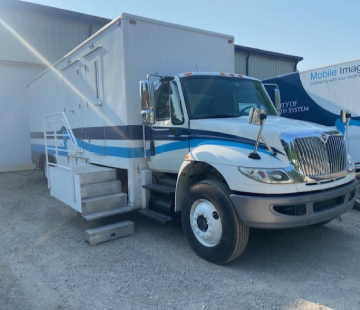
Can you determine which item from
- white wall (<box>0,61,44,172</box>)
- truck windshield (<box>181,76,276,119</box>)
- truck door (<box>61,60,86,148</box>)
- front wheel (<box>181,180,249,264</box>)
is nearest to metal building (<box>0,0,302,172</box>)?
white wall (<box>0,61,44,172</box>)

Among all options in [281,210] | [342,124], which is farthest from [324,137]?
[342,124]

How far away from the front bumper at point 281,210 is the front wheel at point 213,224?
0.55 feet

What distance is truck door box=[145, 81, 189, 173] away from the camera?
15.5 feet

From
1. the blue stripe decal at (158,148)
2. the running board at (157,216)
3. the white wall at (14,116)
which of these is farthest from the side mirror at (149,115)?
the white wall at (14,116)

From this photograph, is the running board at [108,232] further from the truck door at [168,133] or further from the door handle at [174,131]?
the door handle at [174,131]

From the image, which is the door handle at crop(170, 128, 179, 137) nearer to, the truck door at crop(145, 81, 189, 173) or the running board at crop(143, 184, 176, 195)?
the truck door at crop(145, 81, 189, 173)

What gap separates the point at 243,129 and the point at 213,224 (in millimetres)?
1233

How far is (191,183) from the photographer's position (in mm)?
4703

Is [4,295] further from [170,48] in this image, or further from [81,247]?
[170,48]

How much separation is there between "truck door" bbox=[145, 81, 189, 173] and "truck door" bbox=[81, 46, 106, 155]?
49.8 inches

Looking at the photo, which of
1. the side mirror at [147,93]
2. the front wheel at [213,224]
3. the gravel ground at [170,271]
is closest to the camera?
the gravel ground at [170,271]

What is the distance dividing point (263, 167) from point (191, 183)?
1.36 metres

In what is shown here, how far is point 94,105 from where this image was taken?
20.4 feet

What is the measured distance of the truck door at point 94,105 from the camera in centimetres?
595
